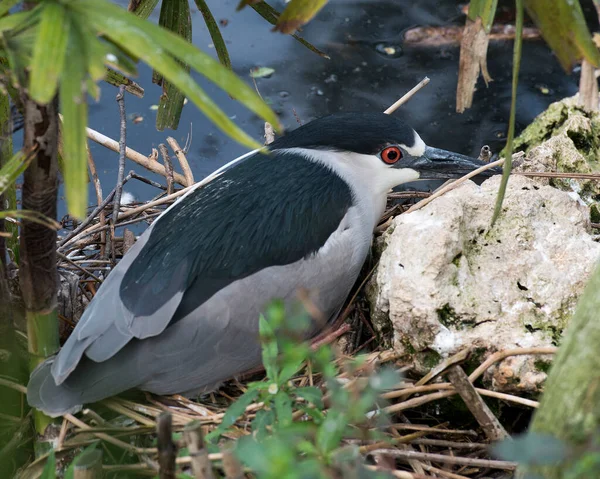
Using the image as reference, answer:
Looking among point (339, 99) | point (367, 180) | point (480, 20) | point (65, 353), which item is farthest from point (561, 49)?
point (339, 99)

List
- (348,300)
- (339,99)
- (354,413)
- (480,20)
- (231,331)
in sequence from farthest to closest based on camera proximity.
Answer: (339,99), (348,300), (231,331), (480,20), (354,413)

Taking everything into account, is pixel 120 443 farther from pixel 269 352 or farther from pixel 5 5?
pixel 5 5

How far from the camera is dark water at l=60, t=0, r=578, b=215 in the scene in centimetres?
357

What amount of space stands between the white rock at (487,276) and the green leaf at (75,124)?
0.95 meters

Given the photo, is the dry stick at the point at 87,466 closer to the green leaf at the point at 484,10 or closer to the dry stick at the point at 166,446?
the dry stick at the point at 166,446

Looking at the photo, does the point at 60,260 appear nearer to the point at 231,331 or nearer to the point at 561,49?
the point at 231,331

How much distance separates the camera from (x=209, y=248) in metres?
2.23

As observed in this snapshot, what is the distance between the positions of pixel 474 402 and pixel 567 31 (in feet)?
2.66

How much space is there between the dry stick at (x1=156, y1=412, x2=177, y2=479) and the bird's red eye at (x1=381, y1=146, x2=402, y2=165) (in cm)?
139

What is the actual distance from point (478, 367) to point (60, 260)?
133 centimetres

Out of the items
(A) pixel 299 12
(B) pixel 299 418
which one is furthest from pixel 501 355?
(A) pixel 299 12

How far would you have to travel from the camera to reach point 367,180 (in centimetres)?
252

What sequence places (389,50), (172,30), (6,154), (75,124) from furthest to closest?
1. (389,50)
2. (172,30)
3. (6,154)
4. (75,124)

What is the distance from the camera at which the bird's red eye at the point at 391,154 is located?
2516 millimetres
